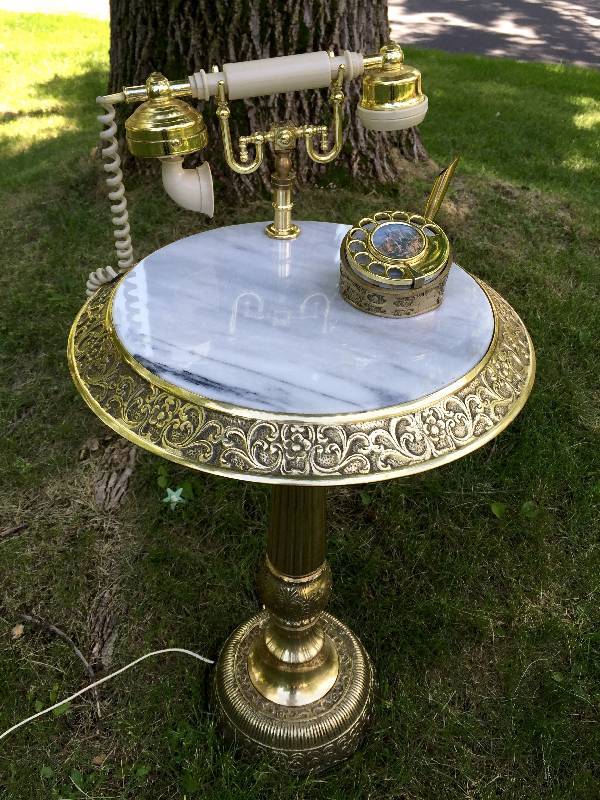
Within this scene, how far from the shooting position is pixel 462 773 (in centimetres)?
200

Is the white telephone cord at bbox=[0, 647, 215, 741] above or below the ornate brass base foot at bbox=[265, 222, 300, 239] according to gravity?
below

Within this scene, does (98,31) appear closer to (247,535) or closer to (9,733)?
(247,535)

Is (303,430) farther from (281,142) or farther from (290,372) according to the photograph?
(281,142)

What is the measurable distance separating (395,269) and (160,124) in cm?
56

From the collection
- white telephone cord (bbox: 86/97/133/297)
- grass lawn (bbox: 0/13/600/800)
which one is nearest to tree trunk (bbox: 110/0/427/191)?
grass lawn (bbox: 0/13/600/800)

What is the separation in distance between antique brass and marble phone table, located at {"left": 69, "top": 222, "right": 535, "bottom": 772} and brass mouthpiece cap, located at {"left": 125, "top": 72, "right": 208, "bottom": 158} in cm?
27

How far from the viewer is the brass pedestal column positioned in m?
1.83

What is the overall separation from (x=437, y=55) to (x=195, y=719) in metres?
7.08

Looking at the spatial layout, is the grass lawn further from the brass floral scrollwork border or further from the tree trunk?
the brass floral scrollwork border

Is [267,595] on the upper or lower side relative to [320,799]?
upper

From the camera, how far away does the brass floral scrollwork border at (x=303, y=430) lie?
45.6 inches

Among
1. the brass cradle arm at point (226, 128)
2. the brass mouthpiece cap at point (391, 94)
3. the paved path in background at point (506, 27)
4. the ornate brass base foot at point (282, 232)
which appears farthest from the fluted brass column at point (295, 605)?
the paved path in background at point (506, 27)

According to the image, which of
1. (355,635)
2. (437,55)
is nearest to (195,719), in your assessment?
(355,635)

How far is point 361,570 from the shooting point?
2494mm
